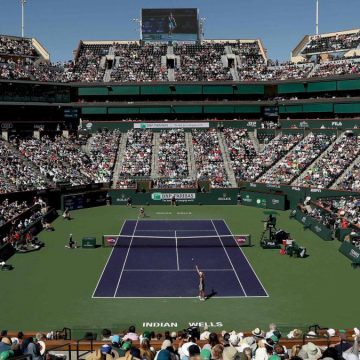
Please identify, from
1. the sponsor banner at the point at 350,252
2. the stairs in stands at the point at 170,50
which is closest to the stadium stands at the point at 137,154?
the stairs in stands at the point at 170,50

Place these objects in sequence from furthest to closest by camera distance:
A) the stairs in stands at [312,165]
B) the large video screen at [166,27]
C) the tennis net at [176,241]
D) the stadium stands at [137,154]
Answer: the large video screen at [166,27] < the stadium stands at [137,154] < the stairs in stands at [312,165] < the tennis net at [176,241]

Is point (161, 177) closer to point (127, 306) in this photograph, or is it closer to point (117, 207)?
point (117, 207)

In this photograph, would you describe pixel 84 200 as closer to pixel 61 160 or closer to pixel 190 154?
pixel 61 160

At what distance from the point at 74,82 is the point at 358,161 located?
40662mm

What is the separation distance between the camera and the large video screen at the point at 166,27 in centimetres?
8662

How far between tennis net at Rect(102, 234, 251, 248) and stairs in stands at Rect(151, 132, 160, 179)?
879 inches

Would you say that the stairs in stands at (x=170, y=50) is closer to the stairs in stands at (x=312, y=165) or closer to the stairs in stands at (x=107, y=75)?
the stairs in stands at (x=107, y=75)

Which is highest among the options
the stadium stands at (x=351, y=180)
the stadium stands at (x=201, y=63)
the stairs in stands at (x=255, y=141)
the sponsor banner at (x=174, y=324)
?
the stadium stands at (x=201, y=63)

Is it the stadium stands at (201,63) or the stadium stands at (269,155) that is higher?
the stadium stands at (201,63)

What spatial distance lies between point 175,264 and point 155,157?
35.3 m

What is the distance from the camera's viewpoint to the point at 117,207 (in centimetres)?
5691

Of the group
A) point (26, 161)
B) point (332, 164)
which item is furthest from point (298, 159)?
point (26, 161)

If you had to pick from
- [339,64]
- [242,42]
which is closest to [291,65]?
[339,64]

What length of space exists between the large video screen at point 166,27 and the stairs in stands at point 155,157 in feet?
73.1
